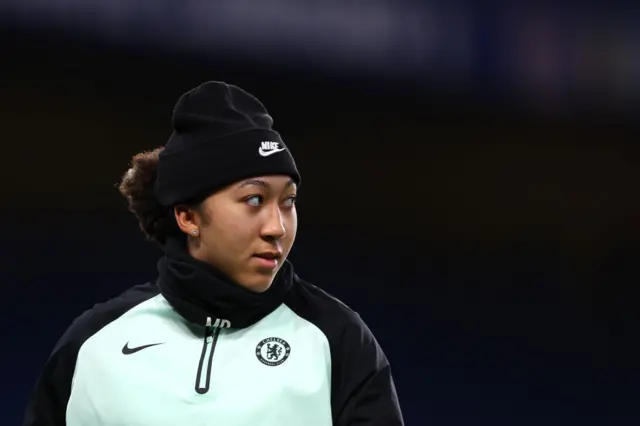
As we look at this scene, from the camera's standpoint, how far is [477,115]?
177cm

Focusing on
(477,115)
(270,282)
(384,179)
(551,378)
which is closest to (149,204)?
(270,282)

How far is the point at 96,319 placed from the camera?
0.93 meters

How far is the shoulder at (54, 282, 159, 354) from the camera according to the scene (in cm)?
92

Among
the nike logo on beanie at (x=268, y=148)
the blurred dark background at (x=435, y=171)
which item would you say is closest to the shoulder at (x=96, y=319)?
the nike logo on beanie at (x=268, y=148)

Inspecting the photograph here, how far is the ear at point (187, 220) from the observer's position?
891 millimetres

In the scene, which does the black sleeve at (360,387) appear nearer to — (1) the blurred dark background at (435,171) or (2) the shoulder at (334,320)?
(2) the shoulder at (334,320)

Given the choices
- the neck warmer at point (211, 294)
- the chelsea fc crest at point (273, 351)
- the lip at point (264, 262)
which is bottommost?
the chelsea fc crest at point (273, 351)

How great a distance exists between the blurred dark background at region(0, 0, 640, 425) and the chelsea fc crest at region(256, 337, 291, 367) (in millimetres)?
768

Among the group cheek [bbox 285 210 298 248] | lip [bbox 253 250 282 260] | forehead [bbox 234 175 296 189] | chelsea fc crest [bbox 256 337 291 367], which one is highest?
forehead [bbox 234 175 296 189]

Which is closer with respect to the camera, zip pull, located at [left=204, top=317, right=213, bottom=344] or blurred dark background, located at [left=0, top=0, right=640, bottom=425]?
zip pull, located at [left=204, top=317, right=213, bottom=344]

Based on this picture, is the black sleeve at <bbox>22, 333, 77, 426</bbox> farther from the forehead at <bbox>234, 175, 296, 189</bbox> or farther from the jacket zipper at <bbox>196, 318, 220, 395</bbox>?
the forehead at <bbox>234, 175, 296, 189</bbox>

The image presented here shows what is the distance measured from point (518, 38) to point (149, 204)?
1.04 meters

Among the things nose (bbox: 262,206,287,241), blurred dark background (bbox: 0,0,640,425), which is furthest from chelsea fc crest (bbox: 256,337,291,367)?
blurred dark background (bbox: 0,0,640,425)

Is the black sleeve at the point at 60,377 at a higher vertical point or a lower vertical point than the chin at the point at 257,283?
lower
